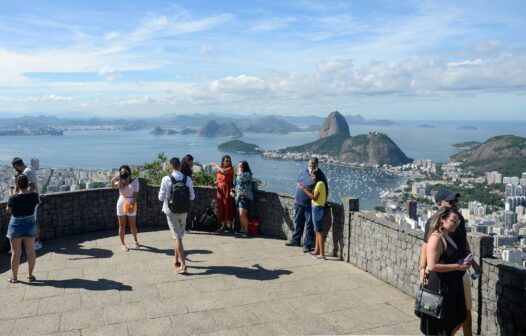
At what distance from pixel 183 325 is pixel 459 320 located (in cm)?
312

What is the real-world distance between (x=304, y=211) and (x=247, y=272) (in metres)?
1.93

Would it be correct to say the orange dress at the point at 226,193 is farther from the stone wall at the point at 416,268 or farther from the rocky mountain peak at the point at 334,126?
the rocky mountain peak at the point at 334,126

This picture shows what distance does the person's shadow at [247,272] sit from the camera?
724 centimetres

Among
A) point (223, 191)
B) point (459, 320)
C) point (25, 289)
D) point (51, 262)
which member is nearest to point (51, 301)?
point (25, 289)

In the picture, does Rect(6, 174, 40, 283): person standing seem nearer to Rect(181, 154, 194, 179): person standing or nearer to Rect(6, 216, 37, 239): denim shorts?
Rect(6, 216, 37, 239): denim shorts

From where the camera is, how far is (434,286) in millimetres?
4215

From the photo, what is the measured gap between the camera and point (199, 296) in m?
6.39

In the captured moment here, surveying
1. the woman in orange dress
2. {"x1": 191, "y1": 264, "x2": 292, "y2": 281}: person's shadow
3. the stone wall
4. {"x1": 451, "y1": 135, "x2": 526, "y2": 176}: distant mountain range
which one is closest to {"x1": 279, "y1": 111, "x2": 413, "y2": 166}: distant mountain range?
{"x1": 451, "y1": 135, "x2": 526, "y2": 176}: distant mountain range

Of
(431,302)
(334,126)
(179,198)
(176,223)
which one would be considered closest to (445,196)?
(431,302)

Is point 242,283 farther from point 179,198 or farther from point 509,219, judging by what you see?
point 509,219

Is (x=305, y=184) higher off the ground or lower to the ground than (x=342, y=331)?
higher

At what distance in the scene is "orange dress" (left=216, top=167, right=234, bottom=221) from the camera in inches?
392

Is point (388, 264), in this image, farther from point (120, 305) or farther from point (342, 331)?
point (120, 305)

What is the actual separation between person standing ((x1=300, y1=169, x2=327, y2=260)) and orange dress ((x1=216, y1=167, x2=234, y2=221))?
7.37 feet
